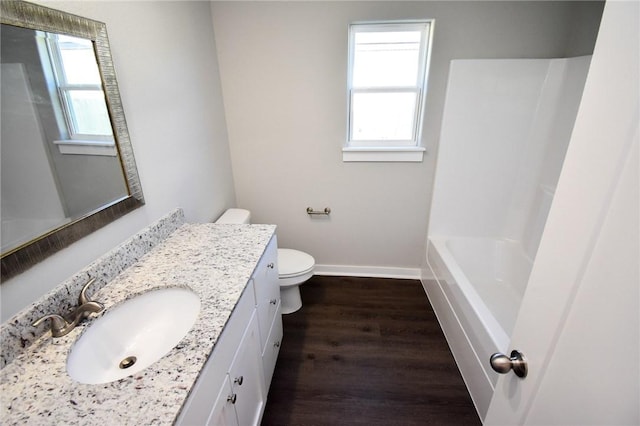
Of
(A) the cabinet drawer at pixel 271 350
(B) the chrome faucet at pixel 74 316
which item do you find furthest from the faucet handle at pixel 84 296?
(A) the cabinet drawer at pixel 271 350

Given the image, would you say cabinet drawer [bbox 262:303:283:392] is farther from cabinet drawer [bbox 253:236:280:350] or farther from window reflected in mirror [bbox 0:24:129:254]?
window reflected in mirror [bbox 0:24:129:254]

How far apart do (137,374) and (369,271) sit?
210 centimetres

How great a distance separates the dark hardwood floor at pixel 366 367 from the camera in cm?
146

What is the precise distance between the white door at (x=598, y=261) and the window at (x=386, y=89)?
1659 mm

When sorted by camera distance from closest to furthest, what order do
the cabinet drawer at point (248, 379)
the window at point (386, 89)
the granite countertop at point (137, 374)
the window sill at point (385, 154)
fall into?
the granite countertop at point (137, 374) → the cabinet drawer at point (248, 379) → the window at point (386, 89) → the window sill at point (385, 154)

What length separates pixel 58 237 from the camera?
0.91 m

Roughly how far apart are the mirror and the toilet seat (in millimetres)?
1059

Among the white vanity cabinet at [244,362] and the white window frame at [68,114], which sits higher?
the white window frame at [68,114]

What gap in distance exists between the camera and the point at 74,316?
2.92 ft

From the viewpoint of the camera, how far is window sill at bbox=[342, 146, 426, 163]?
213 cm

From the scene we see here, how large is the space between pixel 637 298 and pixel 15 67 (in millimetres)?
1451

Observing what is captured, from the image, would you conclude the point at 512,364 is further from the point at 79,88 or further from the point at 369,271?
the point at 369,271

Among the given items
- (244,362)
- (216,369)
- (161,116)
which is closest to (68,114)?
(161,116)

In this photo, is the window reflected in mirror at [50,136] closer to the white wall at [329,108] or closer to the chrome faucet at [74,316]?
the chrome faucet at [74,316]
